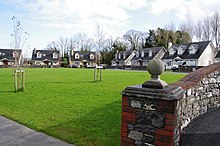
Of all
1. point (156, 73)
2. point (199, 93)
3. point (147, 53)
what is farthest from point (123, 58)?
point (156, 73)

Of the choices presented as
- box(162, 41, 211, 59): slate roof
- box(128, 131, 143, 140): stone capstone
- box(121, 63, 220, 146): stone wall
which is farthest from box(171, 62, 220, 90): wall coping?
box(162, 41, 211, 59): slate roof

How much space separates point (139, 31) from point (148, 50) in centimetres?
1465

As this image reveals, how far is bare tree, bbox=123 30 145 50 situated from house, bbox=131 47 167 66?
929 cm

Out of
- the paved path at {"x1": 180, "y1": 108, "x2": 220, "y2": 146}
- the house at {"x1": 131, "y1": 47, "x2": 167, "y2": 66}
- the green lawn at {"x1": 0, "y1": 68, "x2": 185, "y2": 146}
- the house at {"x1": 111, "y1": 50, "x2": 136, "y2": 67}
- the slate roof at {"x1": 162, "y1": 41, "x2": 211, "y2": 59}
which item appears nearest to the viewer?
the paved path at {"x1": 180, "y1": 108, "x2": 220, "y2": 146}

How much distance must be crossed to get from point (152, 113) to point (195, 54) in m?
41.8

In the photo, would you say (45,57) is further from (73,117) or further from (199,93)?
(199,93)

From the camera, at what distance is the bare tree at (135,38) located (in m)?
66.6

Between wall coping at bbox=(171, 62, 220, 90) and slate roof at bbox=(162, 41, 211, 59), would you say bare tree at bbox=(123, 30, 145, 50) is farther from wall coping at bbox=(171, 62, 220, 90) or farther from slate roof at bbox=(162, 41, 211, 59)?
wall coping at bbox=(171, 62, 220, 90)

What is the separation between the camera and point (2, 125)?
210 inches

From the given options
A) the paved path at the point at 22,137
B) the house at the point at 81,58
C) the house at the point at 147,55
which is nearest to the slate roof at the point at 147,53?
the house at the point at 147,55

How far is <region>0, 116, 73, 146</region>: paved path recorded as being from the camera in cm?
413

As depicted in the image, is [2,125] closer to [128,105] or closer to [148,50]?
[128,105]

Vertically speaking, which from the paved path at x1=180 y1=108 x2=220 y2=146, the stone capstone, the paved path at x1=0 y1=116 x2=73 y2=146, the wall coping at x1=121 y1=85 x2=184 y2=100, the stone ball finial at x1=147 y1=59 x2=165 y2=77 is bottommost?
the paved path at x1=0 y1=116 x2=73 y2=146

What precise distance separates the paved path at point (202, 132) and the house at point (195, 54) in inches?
1527
